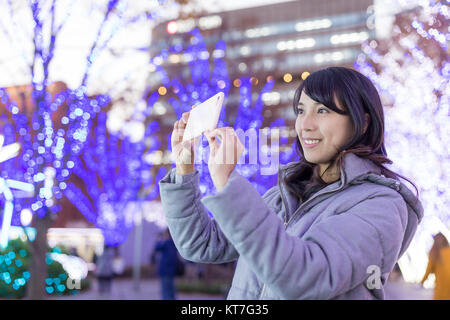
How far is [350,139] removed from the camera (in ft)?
4.89

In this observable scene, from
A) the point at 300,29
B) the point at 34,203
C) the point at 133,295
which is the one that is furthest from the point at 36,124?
the point at 300,29

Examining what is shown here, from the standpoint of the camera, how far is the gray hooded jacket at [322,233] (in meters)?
1.12

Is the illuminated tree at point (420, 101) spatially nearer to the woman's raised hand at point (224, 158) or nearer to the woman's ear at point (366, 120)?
the woman's ear at point (366, 120)

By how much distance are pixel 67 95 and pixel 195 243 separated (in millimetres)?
5247

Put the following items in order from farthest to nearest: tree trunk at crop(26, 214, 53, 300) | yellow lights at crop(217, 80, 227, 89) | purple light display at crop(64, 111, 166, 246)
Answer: purple light display at crop(64, 111, 166, 246) → yellow lights at crop(217, 80, 227, 89) → tree trunk at crop(26, 214, 53, 300)

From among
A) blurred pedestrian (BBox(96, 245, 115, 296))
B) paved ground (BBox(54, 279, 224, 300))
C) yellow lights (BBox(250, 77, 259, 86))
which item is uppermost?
yellow lights (BBox(250, 77, 259, 86))

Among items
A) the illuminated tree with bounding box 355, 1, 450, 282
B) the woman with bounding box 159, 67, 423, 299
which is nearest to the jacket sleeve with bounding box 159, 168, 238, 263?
the woman with bounding box 159, 67, 423, 299

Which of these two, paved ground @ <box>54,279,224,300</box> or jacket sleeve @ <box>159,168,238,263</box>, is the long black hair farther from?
paved ground @ <box>54,279,224,300</box>

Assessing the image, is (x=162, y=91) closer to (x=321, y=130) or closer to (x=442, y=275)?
(x=442, y=275)

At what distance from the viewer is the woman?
3.73ft

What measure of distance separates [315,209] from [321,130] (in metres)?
0.27

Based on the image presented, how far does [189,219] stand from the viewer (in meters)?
1.64

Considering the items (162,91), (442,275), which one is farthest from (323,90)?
(162,91)
